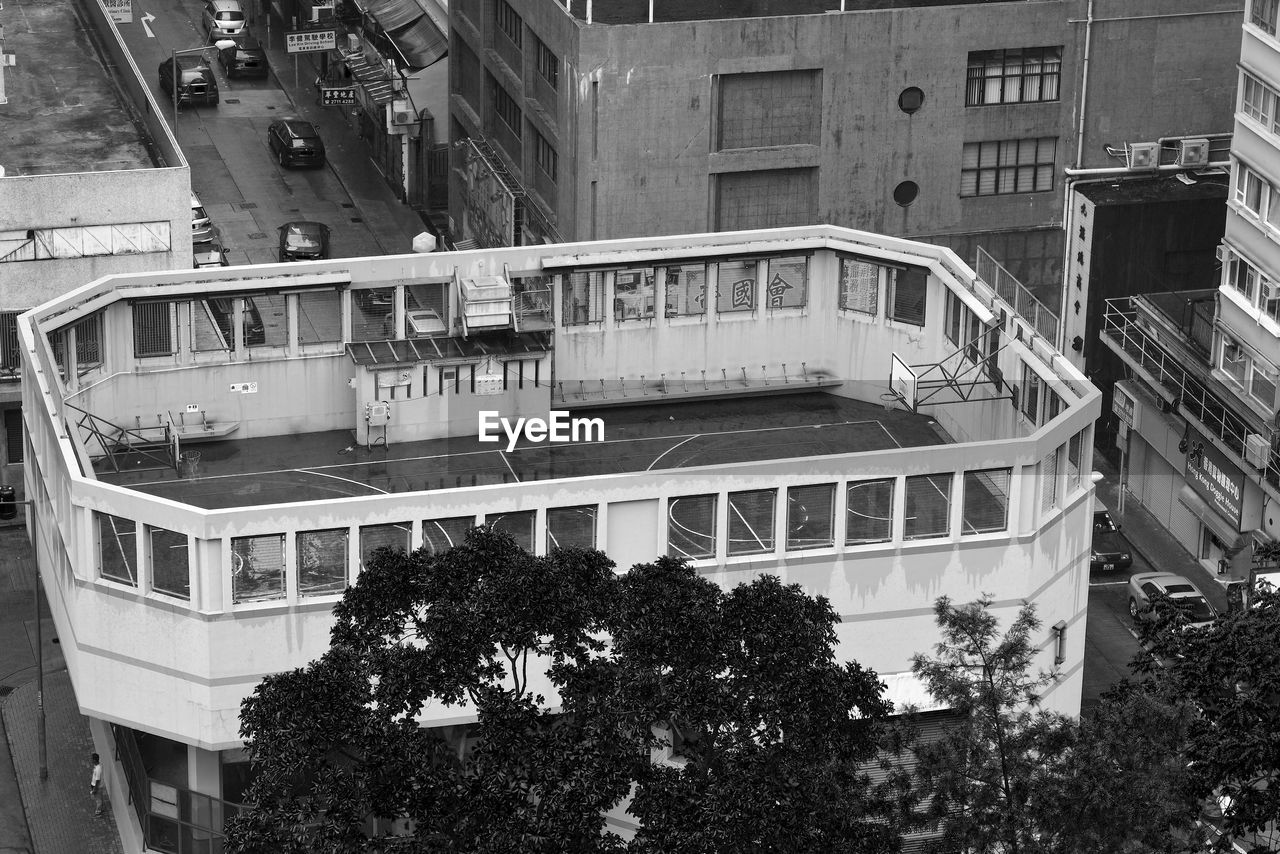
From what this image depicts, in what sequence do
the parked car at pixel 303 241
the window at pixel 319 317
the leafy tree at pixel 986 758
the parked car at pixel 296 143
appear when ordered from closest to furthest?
the leafy tree at pixel 986 758 → the window at pixel 319 317 → the parked car at pixel 303 241 → the parked car at pixel 296 143

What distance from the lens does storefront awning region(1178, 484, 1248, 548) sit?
92.9 metres

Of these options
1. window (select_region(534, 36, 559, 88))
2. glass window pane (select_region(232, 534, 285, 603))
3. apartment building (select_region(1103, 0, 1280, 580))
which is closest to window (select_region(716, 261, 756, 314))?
apartment building (select_region(1103, 0, 1280, 580))

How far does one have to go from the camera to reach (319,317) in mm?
78750

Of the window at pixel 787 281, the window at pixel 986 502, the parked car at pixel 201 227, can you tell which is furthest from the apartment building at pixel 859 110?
the window at pixel 986 502

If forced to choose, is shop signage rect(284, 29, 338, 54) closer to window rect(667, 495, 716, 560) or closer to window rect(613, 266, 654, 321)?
window rect(613, 266, 654, 321)

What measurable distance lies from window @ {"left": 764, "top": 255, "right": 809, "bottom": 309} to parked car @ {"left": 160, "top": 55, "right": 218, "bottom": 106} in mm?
65023

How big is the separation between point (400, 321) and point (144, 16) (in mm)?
79867

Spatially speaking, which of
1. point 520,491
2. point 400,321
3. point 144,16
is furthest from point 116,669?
point 144,16

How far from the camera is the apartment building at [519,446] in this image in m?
66.1

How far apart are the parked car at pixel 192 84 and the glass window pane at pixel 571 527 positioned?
78.1 m

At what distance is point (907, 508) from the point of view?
69125mm

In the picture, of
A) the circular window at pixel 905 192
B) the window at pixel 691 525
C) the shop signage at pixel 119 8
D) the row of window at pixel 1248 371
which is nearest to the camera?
the window at pixel 691 525

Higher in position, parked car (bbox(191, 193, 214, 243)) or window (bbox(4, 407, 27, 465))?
parked car (bbox(191, 193, 214, 243))

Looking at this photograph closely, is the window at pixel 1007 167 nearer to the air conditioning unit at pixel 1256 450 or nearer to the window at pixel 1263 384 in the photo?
the window at pixel 1263 384
